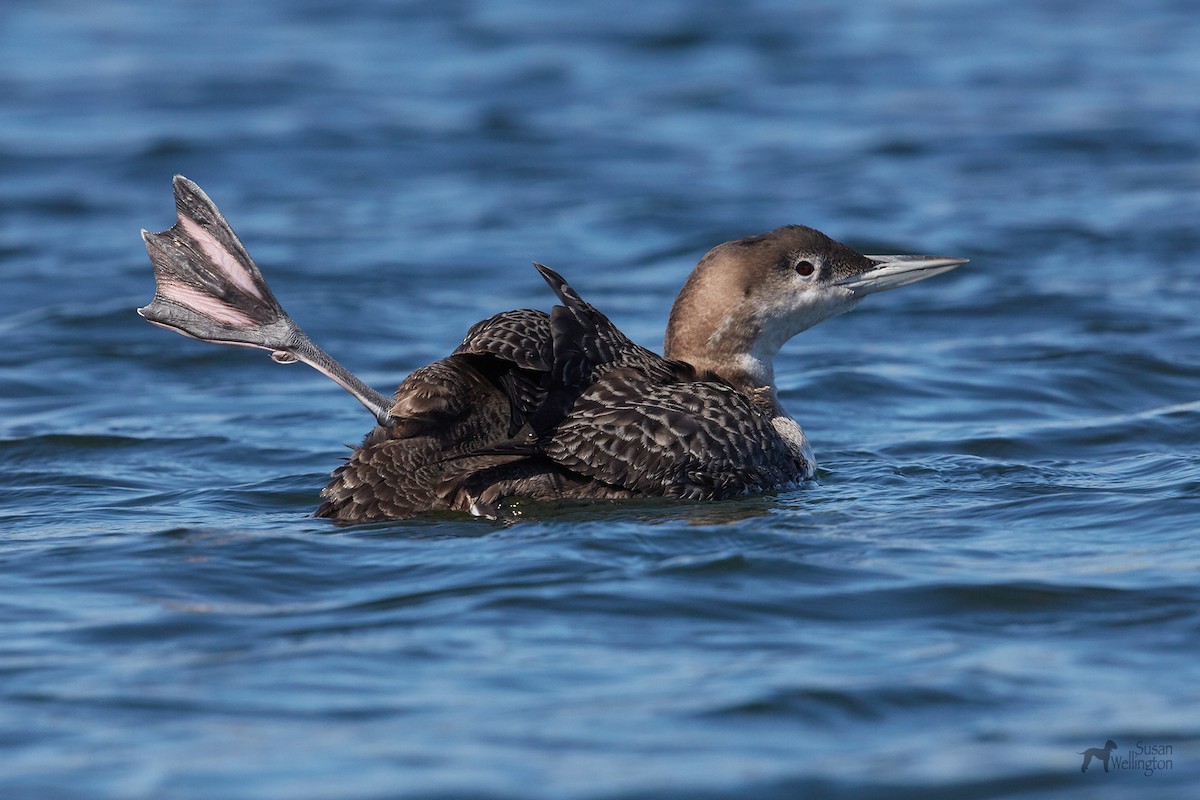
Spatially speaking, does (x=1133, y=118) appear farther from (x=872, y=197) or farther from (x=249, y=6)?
(x=249, y=6)

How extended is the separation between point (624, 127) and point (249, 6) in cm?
698

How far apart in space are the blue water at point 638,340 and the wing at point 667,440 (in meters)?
0.16

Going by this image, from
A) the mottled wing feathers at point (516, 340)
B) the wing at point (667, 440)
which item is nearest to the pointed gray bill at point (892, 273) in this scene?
the wing at point (667, 440)

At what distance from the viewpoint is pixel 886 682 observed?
4.30 meters

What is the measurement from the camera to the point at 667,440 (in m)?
5.83

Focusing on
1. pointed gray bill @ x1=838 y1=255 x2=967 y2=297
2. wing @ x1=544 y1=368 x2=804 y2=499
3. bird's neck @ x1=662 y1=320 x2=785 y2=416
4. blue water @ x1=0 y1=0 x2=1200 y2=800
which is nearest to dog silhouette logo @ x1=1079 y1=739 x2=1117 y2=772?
blue water @ x1=0 y1=0 x2=1200 y2=800

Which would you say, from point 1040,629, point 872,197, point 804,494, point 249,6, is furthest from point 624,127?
point 1040,629

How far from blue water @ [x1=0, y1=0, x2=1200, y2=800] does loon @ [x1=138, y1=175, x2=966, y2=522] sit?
156 millimetres

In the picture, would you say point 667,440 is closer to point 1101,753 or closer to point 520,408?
point 520,408

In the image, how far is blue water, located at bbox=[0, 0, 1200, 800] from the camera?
4062mm

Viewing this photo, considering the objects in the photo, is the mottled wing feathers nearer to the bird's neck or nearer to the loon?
the loon

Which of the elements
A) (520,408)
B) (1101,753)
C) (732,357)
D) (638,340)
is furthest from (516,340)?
(638,340)

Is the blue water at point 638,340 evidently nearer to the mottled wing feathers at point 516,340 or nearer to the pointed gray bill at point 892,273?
the mottled wing feathers at point 516,340

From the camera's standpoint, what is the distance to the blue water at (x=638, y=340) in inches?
160
